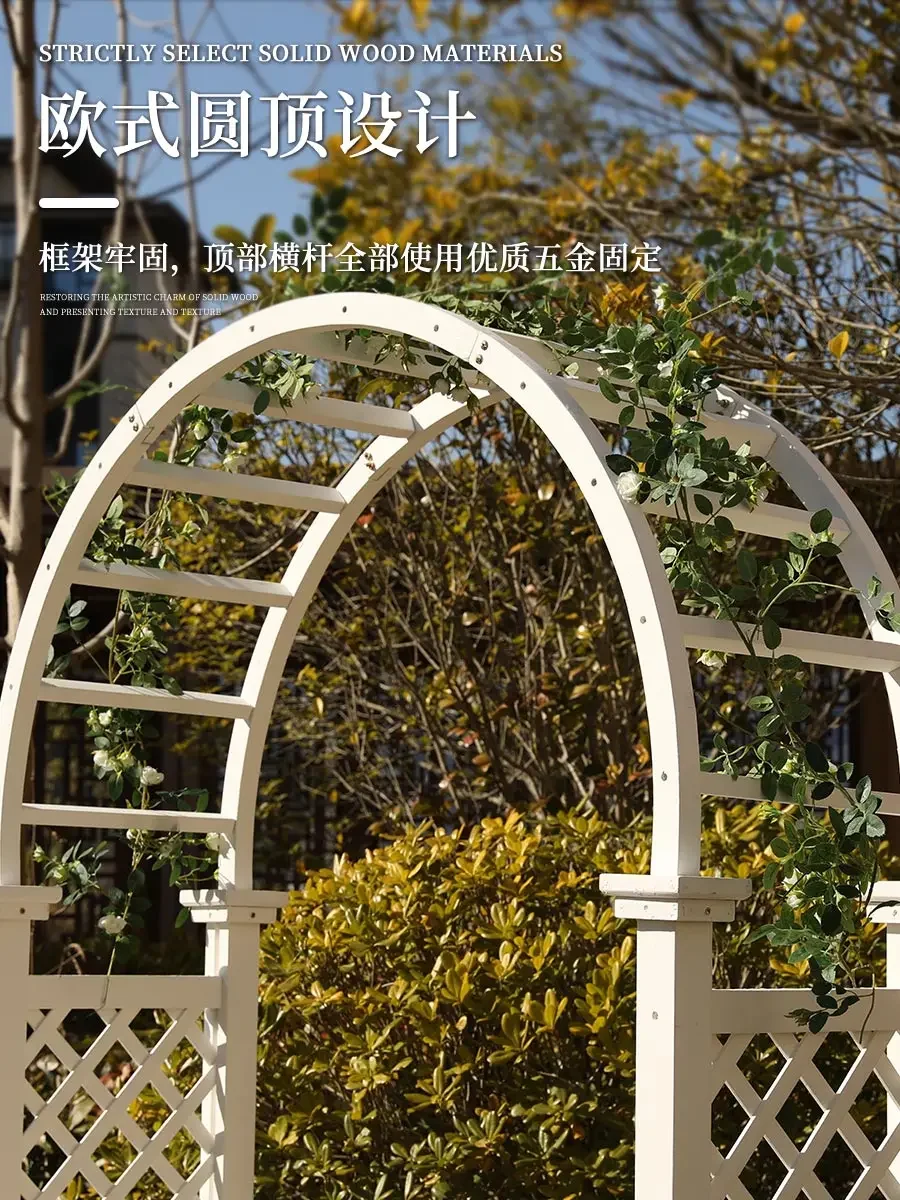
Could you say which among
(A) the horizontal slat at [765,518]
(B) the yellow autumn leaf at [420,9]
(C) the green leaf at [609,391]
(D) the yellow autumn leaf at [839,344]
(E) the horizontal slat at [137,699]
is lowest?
(E) the horizontal slat at [137,699]

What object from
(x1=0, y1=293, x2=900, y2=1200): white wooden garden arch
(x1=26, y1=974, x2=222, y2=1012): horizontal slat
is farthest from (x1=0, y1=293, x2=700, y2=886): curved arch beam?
(x1=26, y1=974, x2=222, y2=1012): horizontal slat

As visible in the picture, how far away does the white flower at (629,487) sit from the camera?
7.03ft

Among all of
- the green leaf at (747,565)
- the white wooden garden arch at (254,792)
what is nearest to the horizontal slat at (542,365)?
the white wooden garden arch at (254,792)

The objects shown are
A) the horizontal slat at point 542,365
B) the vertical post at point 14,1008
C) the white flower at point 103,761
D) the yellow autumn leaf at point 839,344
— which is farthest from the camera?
the yellow autumn leaf at point 839,344

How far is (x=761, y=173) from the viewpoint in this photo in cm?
524

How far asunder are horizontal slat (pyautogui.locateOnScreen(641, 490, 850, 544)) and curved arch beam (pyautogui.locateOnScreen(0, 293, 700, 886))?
6.5 inches

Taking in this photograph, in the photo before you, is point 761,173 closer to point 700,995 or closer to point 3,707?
point 3,707

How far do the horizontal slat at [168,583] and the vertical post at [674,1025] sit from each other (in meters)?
1.35

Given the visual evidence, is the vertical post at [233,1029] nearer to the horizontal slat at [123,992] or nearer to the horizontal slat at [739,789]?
the horizontal slat at [123,992]

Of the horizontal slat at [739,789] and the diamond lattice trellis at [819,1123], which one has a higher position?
the horizontal slat at [739,789]

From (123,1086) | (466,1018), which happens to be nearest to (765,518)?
(466,1018)

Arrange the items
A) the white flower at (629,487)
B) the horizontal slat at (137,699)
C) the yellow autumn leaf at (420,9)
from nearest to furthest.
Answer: the yellow autumn leaf at (420,9) → the white flower at (629,487) → the horizontal slat at (137,699)

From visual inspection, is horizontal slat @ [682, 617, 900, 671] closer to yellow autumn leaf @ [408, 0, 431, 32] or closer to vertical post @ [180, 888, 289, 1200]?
yellow autumn leaf @ [408, 0, 431, 32]

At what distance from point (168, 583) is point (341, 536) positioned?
0.40 m
